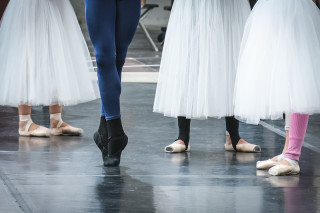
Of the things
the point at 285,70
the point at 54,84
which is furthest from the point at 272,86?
the point at 54,84

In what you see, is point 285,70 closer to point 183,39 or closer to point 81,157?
point 183,39

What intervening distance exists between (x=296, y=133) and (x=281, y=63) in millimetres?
346

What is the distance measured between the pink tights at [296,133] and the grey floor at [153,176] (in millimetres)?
107

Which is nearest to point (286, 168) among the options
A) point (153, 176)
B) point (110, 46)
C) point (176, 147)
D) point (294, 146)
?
point (294, 146)

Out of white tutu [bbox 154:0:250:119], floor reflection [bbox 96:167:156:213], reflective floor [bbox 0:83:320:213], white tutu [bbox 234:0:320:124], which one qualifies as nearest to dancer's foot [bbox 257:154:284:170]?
reflective floor [bbox 0:83:320:213]

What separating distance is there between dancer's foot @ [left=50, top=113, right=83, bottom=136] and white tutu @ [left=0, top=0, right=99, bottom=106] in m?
0.11

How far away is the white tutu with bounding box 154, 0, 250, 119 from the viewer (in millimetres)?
3801

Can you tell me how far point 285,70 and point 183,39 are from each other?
0.73 metres

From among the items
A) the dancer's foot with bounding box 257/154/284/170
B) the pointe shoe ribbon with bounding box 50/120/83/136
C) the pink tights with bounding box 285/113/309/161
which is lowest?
the pointe shoe ribbon with bounding box 50/120/83/136

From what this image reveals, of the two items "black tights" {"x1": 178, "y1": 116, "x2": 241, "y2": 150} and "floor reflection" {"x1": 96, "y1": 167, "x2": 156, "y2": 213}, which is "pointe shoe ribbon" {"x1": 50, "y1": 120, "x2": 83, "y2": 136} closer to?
"black tights" {"x1": 178, "y1": 116, "x2": 241, "y2": 150}

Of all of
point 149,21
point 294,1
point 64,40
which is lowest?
point 149,21

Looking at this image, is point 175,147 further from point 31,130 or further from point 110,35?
point 31,130

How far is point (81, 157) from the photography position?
3719 millimetres

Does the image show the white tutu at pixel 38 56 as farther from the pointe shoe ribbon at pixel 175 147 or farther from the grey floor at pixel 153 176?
the pointe shoe ribbon at pixel 175 147
